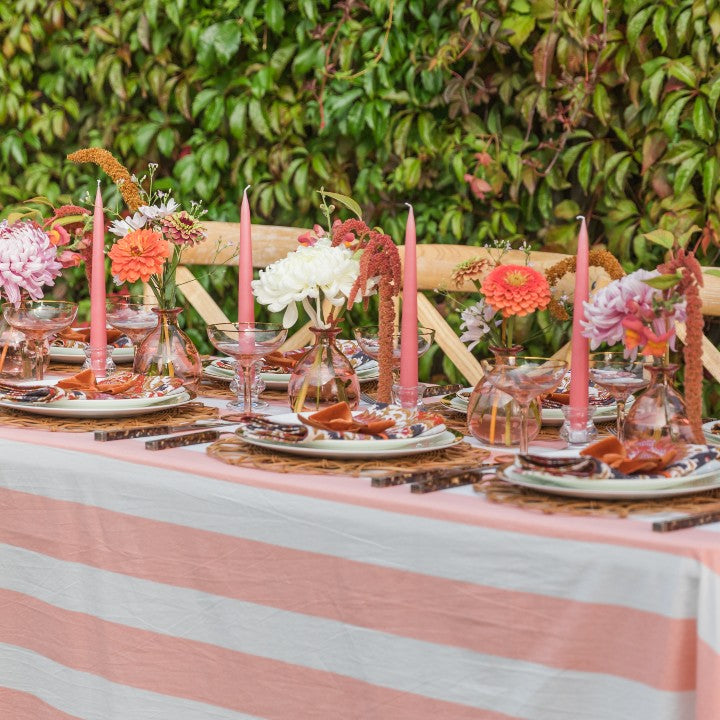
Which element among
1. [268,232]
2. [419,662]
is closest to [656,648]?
[419,662]

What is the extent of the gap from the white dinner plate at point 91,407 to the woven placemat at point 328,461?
22 cm

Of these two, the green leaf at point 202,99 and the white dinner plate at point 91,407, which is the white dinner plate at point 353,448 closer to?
the white dinner plate at point 91,407

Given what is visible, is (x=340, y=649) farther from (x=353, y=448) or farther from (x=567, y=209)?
(x=567, y=209)

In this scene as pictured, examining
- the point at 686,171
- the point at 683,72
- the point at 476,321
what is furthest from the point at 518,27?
the point at 476,321

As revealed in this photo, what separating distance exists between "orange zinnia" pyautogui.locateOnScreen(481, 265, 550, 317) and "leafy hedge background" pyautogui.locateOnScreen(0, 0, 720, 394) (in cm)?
139

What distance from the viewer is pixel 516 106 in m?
3.05

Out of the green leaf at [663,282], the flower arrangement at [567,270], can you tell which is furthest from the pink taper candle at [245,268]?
the green leaf at [663,282]

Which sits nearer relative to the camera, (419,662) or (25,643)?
(419,662)

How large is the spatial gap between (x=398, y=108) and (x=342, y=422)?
2073 mm

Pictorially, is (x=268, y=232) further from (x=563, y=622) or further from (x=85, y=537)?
(x=563, y=622)

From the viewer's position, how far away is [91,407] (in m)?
1.55

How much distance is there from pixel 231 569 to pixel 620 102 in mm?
2082

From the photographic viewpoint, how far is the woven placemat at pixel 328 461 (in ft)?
4.15

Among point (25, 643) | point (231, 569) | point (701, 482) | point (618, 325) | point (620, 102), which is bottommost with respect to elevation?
point (25, 643)
